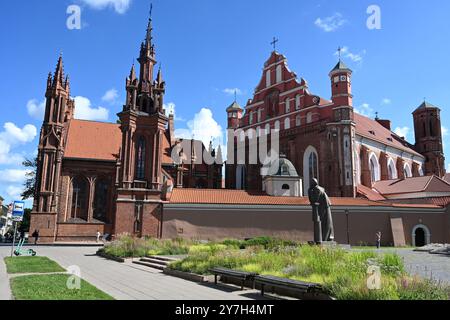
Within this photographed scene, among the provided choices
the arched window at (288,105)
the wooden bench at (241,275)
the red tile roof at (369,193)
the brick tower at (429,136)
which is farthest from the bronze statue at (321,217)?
the brick tower at (429,136)

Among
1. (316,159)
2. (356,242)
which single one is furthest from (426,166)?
(356,242)

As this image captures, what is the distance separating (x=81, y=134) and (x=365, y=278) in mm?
42272

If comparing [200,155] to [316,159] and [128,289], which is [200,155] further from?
[128,289]

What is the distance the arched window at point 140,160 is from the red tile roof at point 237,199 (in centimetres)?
342

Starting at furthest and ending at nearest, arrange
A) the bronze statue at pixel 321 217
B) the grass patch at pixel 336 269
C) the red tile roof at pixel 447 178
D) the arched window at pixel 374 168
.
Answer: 1. the red tile roof at pixel 447 178
2. the arched window at pixel 374 168
3. the bronze statue at pixel 321 217
4. the grass patch at pixel 336 269

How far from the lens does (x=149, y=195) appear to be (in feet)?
105

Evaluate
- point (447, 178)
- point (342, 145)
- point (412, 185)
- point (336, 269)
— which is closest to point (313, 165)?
point (342, 145)

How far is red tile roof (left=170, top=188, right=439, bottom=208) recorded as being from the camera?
32.2m

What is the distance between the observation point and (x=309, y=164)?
4300cm

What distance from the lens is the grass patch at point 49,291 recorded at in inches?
341

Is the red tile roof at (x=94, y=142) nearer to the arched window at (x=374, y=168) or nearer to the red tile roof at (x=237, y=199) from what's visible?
the red tile roof at (x=237, y=199)

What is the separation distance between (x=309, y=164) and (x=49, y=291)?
36777mm

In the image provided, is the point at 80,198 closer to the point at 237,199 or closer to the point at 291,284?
the point at 237,199


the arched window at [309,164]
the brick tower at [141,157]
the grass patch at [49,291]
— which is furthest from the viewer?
the arched window at [309,164]
